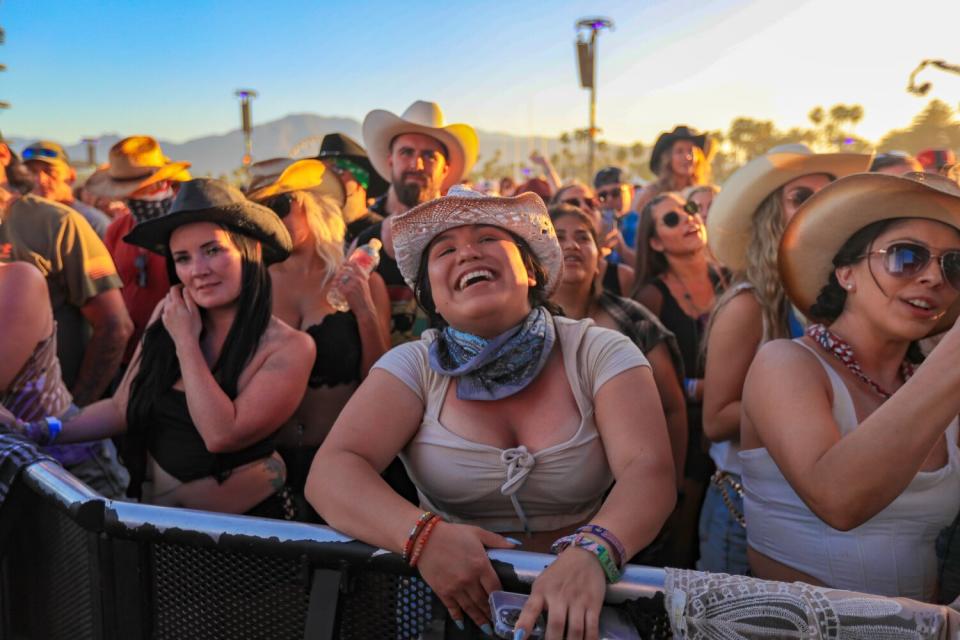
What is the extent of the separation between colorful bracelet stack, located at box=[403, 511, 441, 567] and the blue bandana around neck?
0.43 m

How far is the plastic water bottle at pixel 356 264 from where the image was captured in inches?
118

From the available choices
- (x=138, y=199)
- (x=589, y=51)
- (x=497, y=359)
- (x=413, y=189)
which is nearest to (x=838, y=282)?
(x=497, y=359)

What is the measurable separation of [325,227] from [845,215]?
2.28 metres

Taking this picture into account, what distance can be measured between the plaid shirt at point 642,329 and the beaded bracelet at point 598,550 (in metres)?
1.64

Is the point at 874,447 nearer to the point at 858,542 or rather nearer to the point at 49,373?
the point at 858,542

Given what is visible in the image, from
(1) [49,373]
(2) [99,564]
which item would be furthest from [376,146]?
(2) [99,564]

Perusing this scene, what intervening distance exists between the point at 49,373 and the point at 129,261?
5.52 feet

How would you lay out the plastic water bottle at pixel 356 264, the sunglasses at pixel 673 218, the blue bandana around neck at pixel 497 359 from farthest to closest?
the sunglasses at pixel 673 218 < the plastic water bottle at pixel 356 264 < the blue bandana around neck at pixel 497 359

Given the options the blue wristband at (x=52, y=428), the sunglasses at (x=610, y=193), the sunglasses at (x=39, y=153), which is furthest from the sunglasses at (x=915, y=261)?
the sunglasses at (x=39, y=153)

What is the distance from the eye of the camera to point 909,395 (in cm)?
143

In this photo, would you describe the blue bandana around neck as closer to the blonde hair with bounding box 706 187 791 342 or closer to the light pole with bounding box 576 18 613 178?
Result: the blonde hair with bounding box 706 187 791 342

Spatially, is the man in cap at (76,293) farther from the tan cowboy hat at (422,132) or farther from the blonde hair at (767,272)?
the blonde hair at (767,272)

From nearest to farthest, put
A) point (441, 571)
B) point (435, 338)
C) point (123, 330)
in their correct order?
point (441, 571), point (435, 338), point (123, 330)

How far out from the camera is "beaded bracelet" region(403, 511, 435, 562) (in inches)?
50.6
